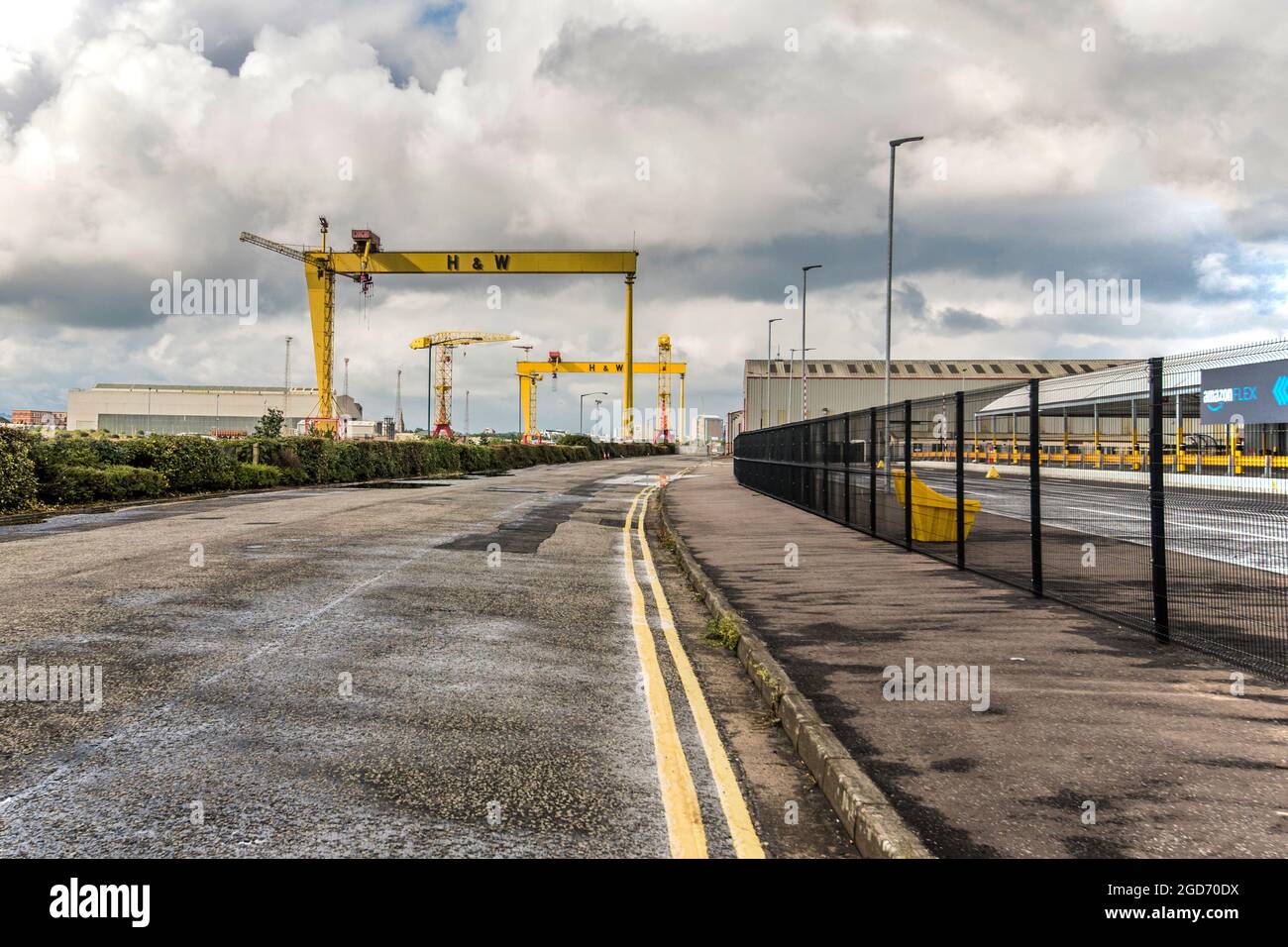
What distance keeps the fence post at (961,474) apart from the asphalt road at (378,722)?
3357 millimetres

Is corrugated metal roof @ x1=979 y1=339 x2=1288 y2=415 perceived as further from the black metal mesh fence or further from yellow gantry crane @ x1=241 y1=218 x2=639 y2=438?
yellow gantry crane @ x1=241 y1=218 x2=639 y2=438

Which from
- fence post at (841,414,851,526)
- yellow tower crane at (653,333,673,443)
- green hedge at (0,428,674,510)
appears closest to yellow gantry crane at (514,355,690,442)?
yellow tower crane at (653,333,673,443)

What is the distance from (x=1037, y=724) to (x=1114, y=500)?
405 cm

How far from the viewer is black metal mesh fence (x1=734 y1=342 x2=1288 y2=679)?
21.4ft

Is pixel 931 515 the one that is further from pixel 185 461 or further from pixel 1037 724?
pixel 185 461

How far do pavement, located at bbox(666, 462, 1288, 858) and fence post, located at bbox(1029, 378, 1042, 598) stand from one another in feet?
1.02

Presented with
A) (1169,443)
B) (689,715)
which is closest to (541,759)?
(689,715)

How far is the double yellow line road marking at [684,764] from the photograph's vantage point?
11.5 feet

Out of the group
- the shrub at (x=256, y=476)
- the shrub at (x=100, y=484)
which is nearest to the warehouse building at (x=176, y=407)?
the shrub at (x=256, y=476)

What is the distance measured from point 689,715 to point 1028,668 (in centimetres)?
241

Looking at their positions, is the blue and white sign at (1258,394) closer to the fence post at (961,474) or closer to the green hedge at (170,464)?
the fence post at (961,474)

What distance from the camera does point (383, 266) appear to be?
170 ft
